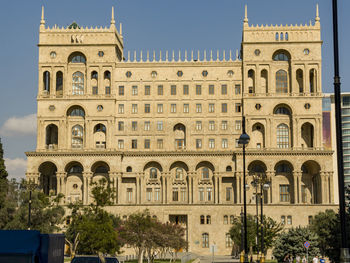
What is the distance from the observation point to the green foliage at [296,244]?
2135 inches

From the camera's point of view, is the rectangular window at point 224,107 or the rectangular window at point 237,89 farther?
the rectangular window at point 237,89

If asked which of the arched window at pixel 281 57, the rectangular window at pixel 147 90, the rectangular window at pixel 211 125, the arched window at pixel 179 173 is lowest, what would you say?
the arched window at pixel 179 173

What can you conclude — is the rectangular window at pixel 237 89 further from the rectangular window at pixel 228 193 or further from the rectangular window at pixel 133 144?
the rectangular window at pixel 133 144

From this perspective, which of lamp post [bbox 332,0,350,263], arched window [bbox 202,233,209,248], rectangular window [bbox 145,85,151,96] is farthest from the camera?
rectangular window [bbox 145,85,151,96]

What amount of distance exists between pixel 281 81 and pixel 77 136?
3450cm

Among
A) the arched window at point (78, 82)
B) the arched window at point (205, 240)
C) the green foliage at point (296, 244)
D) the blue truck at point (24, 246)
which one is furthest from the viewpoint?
the arched window at point (78, 82)

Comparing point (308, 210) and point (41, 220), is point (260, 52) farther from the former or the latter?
point (41, 220)

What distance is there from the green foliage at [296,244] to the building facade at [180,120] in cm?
3686

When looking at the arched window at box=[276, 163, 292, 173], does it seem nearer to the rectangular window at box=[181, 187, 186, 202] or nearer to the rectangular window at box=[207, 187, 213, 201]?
the rectangular window at box=[207, 187, 213, 201]

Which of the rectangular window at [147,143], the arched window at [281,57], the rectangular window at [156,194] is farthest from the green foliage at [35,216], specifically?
the arched window at [281,57]

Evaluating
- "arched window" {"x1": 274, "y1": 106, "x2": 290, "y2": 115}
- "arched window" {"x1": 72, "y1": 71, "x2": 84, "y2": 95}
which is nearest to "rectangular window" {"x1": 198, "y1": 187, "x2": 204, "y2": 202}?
"arched window" {"x1": 274, "y1": 106, "x2": 290, "y2": 115}

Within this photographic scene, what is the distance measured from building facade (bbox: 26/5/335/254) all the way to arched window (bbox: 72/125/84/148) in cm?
16

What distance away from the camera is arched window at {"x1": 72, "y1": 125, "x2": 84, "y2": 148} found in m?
97.4

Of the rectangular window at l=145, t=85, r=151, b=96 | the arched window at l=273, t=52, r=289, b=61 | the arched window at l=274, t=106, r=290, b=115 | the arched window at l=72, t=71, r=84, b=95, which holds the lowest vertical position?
the arched window at l=274, t=106, r=290, b=115
